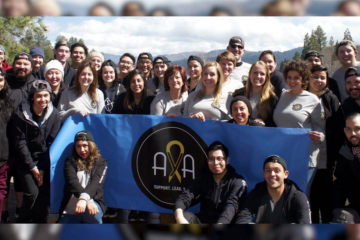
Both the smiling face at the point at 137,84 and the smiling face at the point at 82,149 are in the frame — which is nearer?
the smiling face at the point at 82,149

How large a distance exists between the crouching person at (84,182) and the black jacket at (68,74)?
1.42 m

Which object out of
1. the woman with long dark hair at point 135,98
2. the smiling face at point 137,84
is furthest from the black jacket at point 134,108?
the smiling face at point 137,84

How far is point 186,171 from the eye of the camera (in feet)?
12.2

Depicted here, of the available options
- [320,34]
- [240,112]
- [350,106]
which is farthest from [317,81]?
[320,34]

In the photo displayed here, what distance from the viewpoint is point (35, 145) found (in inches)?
149

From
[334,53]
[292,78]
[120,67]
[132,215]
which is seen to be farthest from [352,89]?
[120,67]

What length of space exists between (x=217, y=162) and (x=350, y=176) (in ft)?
3.67

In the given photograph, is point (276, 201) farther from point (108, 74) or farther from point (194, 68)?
point (108, 74)

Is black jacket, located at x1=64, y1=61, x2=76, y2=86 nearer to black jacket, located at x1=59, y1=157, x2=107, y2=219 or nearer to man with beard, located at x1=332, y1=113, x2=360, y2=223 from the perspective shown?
black jacket, located at x1=59, y1=157, x2=107, y2=219

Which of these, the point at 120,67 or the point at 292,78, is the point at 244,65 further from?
the point at 120,67

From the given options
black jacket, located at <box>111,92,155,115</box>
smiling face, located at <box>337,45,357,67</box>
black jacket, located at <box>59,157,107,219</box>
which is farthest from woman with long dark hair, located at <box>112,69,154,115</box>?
smiling face, located at <box>337,45,357,67</box>

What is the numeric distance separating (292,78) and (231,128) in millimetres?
778

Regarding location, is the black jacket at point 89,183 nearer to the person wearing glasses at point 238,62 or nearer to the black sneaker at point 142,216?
the black sneaker at point 142,216

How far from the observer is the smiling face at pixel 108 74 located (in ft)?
15.5
